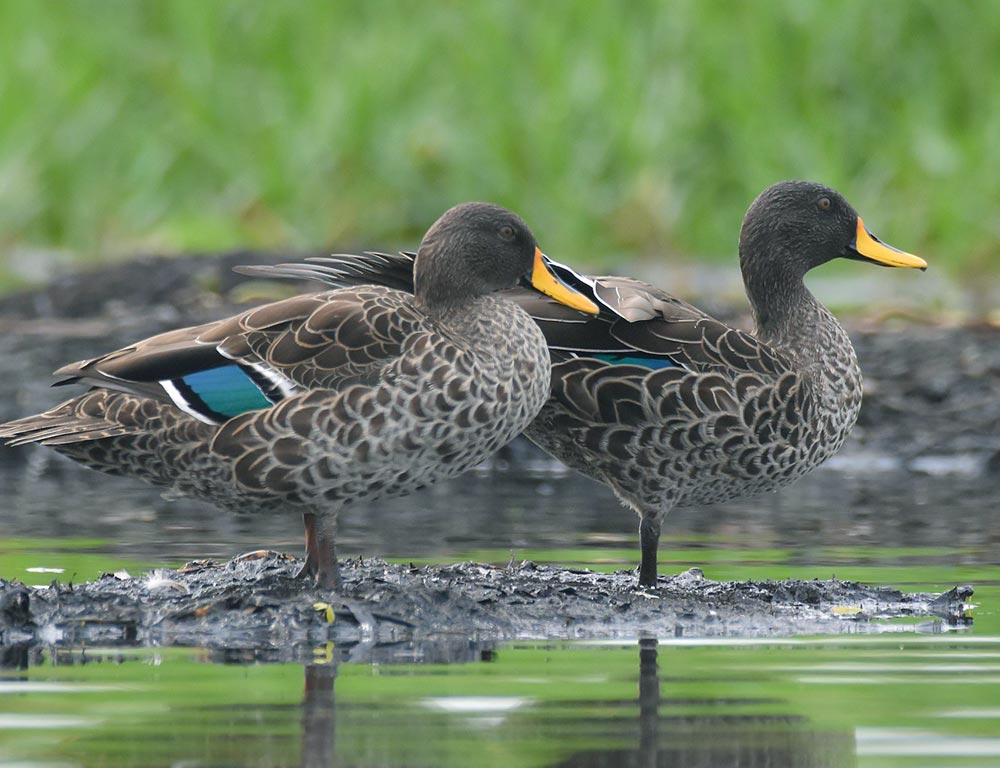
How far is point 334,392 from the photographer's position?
6863 mm

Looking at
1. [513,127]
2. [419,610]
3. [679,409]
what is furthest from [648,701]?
[513,127]

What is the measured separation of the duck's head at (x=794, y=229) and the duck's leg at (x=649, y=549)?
109cm

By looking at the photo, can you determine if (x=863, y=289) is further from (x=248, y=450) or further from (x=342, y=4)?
(x=248, y=450)

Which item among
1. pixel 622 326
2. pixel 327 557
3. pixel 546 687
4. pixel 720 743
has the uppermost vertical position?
pixel 622 326

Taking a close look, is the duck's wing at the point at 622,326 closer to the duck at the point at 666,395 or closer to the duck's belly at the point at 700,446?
the duck at the point at 666,395

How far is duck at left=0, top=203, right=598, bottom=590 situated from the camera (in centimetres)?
680

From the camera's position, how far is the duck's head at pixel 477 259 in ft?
23.7

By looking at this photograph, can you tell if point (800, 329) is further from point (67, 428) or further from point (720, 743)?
point (720, 743)

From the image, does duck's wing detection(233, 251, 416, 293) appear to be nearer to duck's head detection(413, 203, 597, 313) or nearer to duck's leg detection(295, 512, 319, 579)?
duck's head detection(413, 203, 597, 313)

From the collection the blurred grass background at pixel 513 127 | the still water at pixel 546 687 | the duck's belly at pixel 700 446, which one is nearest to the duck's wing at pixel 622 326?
→ the duck's belly at pixel 700 446

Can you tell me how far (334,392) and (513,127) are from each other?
35.1 ft

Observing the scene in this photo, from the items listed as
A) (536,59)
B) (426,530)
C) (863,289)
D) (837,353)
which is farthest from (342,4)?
(837,353)

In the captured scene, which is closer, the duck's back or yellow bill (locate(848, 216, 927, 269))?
the duck's back

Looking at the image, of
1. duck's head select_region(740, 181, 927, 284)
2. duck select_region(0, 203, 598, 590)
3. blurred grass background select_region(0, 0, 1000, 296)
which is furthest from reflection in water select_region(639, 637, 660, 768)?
blurred grass background select_region(0, 0, 1000, 296)
